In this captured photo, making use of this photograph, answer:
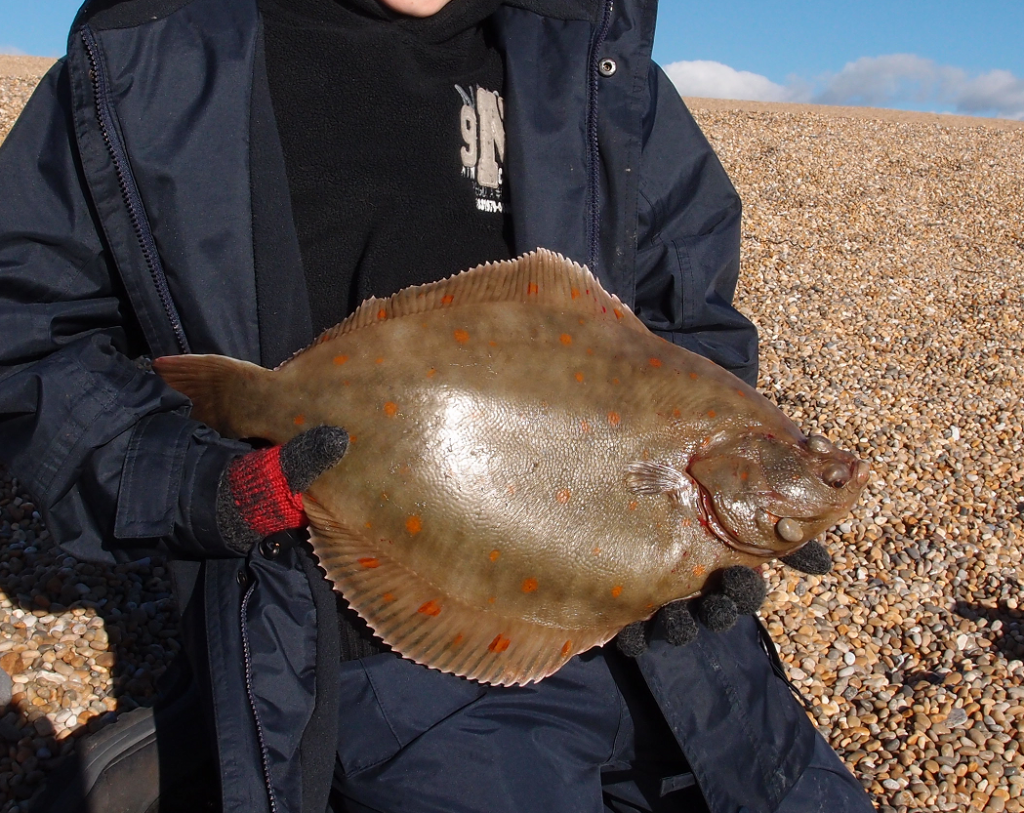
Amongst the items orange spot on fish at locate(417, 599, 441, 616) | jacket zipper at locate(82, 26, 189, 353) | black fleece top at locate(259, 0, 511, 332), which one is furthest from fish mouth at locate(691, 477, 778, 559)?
jacket zipper at locate(82, 26, 189, 353)

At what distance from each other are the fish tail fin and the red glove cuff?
71mm

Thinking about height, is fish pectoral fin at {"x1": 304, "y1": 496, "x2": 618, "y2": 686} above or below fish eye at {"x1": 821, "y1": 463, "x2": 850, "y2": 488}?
below

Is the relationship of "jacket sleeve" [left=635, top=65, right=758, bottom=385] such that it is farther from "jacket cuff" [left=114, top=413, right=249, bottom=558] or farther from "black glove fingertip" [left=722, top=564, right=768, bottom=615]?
"jacket cuff" [left=114, top=413, right=249, bottom=558]

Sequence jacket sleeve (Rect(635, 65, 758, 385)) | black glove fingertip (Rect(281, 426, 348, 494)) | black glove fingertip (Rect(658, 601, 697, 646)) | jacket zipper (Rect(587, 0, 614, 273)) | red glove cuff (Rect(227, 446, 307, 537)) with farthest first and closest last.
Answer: jacket sleeve (Rect(635, 65, 758, 385)), jacket zipper (Rect(587, 0, 614, 273)), black glove fingertip (Rect(658, 601, 697, 646)), red glove cuff (Rect(227, 446, 307, 537)), black glove fingertip (Rect(281, 426, 348, 494))

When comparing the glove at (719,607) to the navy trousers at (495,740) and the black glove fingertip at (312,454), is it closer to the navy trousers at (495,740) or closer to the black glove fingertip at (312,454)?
the navy trousers at (495,740)

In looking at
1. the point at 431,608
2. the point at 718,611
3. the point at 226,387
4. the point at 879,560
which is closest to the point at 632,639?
the point at 718,611

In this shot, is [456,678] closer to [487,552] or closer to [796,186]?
[487,552]

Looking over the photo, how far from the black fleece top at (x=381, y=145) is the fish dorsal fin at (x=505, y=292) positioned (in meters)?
0.40

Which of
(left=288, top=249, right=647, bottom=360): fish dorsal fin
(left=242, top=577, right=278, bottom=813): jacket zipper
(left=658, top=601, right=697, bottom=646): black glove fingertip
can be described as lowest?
(left=242, top=577, right=278, bottom=813): jacket zipper

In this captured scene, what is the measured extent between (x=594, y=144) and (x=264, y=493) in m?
1.34

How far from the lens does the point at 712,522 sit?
6.16 feet

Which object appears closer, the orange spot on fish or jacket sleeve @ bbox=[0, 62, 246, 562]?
the orange spot on fish

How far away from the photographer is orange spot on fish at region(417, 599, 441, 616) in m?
1.85

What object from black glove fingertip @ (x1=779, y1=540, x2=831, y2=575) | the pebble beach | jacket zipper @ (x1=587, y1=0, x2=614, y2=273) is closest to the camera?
black glove fingertip @ (x1=779, y1=540, x2=831, y2=575)
